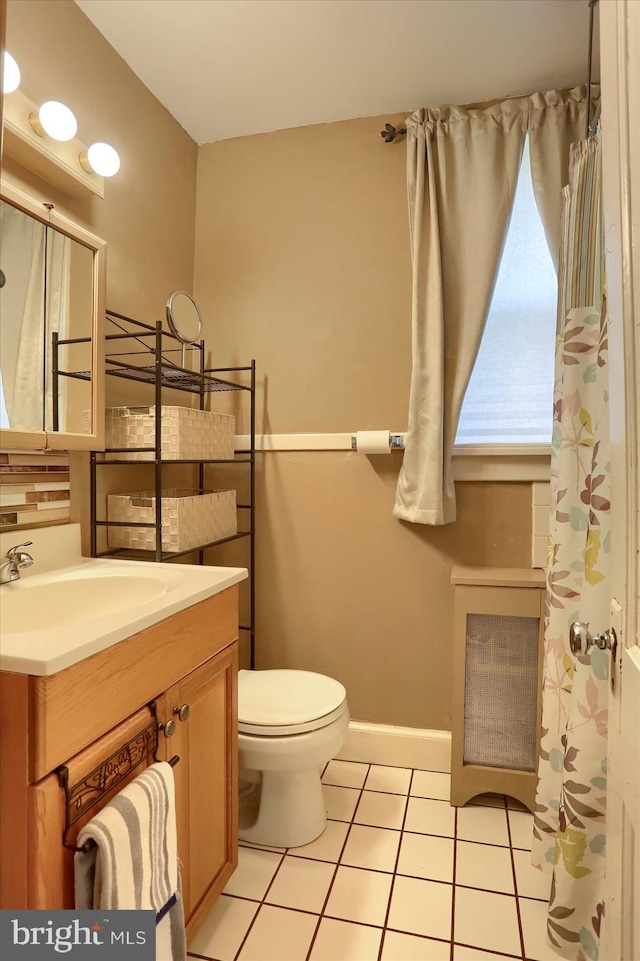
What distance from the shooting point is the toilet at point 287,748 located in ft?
5.01

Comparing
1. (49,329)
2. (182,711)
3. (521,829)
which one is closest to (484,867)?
(521,829)

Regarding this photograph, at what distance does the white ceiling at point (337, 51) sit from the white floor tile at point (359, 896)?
250cm

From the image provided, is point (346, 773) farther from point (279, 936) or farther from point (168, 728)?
point (168, 728)

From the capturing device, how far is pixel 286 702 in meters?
1.65

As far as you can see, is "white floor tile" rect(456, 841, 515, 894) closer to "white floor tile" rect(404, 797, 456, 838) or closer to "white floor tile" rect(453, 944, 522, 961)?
"white floor tile" rect(404, 797, 456, 838)

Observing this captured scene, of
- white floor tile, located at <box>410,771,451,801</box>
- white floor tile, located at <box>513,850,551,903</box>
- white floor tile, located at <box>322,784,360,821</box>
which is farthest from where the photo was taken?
white floor tile, located at <box>410,771,451,801</box>

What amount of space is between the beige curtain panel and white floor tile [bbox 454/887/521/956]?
3.51ft

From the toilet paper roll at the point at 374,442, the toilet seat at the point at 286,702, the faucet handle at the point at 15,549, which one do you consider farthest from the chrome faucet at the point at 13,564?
the toilet paper roll at the point at 374,442

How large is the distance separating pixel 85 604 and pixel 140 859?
0.64 metres

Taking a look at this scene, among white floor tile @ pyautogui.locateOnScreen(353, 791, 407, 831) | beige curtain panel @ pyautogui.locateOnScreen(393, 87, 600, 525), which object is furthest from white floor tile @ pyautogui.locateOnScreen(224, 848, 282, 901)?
beige curtain panel @ pyautogui.locateOnScreen(393, 87, 600, 525)

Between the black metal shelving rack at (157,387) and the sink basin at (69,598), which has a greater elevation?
the black metal shelving rack at (157,387)

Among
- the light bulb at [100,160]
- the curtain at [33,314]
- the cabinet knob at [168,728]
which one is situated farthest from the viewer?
the light bulb at [100,160]

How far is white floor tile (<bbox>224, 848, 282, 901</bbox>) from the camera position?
1.46m

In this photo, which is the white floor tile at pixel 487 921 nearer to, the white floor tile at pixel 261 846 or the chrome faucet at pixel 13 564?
the white floor tile at pixel 261 846
